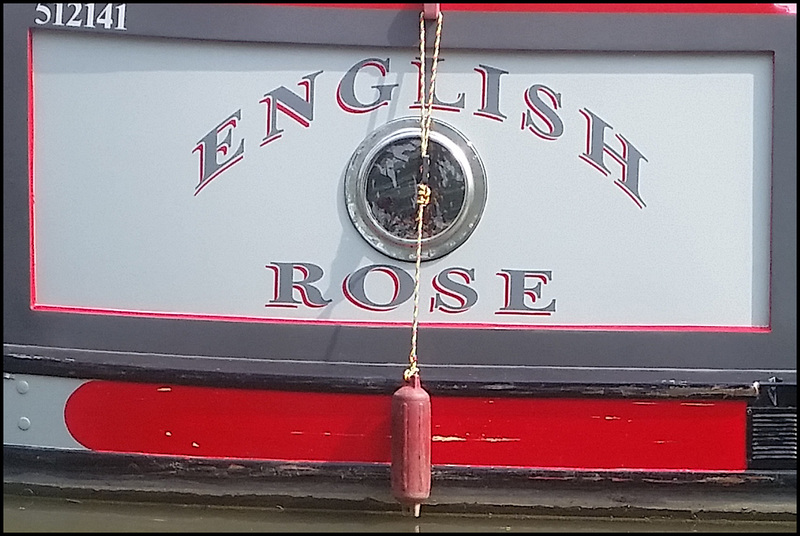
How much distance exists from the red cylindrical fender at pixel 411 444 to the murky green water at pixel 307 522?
0.15m

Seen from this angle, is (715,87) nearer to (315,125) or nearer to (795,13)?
(795,13)

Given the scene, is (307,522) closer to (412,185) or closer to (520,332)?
(520,332)

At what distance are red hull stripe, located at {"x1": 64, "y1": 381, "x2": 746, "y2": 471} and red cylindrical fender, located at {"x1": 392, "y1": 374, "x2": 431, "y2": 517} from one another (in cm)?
11

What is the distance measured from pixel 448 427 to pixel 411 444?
150 millimetres

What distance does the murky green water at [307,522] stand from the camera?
2025mm

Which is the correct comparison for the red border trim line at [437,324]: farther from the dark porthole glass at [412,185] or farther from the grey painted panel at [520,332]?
the dark porthole glass at [412,185]

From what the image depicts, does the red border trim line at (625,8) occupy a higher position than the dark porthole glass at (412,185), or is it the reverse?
the red border trim line at (625,8)

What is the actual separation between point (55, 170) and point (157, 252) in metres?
0.28

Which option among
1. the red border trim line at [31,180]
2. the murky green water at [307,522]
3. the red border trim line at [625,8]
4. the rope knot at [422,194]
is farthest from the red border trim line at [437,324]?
the red border trim line at [625,8]

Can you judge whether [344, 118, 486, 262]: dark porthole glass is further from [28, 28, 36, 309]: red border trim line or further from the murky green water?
[28, 28, 36, 309]: red border trim line

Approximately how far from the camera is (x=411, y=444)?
1905 mm

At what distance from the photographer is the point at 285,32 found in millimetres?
2014

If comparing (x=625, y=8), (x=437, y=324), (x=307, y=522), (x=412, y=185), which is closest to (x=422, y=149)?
(x=412, y=185)

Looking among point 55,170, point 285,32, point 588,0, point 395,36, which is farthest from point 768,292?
point 55,170
